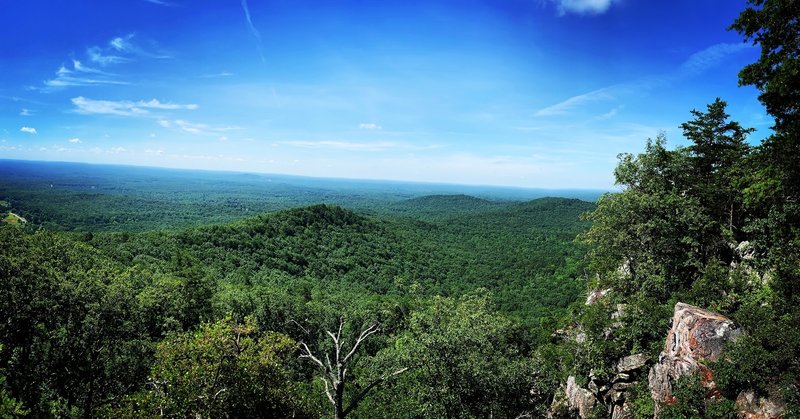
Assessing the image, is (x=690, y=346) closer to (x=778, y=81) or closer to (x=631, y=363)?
(x=631, y=363)

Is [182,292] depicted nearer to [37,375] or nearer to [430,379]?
[37,375]

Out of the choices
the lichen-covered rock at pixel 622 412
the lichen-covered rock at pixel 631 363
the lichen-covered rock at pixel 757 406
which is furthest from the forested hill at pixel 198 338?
the lichen-covered rock at pixel 757 406

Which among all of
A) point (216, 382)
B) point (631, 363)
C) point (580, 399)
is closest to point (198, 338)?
point (216, 382)

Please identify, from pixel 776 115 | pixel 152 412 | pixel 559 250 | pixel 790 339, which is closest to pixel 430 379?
pixel 152 412

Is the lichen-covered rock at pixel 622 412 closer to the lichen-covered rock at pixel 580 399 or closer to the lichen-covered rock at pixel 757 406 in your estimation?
the lichen-covered rock at pixel 580 399

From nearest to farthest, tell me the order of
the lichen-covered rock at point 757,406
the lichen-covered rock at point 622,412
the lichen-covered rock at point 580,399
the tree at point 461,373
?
the lichen-covered rock at point 757,406 → the tree at point 461,373 → the lichen-covered rock at point 622,412 → the lichen-covered rock at point 580,399
